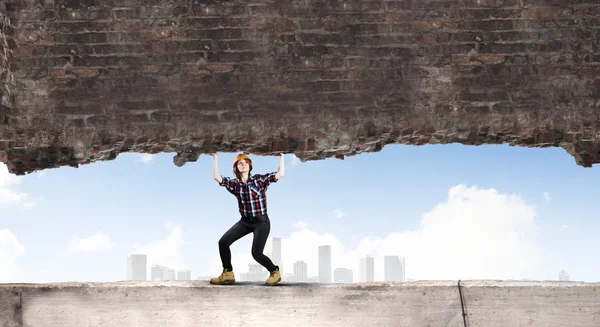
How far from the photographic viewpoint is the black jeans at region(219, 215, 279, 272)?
330 inches

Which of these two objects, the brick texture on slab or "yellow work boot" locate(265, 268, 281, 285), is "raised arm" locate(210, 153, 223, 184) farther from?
"yellow work boot" locate(265, 268, 281, 285)

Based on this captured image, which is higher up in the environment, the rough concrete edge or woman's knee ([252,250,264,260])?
woman's knee ([252,250,264,260])

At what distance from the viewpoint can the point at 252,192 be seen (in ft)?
27.6

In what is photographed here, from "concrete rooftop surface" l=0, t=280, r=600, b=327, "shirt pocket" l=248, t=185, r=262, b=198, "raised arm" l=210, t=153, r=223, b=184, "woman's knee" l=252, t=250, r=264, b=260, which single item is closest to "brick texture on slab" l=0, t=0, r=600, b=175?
"raised arm" l=210, t=153, r=223, b=184

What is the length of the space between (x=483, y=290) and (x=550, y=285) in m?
0.64

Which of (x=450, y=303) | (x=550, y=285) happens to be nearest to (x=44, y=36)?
(x=450, y=303)

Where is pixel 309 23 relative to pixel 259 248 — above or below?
above

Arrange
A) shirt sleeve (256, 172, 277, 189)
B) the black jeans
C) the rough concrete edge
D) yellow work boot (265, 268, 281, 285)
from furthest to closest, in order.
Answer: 1. the rough concrete edge
2. yellow work boot (265, 268, 281, 285)
3. shirt sleeve (256, 172, 277, 189)
4. the black jeans

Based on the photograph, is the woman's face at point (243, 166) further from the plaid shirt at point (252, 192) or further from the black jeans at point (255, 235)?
the black jeans at point (255, 235)

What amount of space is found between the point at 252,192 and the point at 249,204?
113 mm

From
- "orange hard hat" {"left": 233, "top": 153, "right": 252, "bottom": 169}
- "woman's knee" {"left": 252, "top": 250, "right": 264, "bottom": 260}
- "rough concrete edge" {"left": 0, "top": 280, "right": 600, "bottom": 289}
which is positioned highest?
"orange hard hat" {"left": 233, "top": 153, "right": 252, "bottom": 169}

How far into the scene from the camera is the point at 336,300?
871cm

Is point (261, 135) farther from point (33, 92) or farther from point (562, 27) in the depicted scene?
point (562, 27)

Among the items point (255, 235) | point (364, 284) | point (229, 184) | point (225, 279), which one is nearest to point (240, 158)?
point (229, 184)
